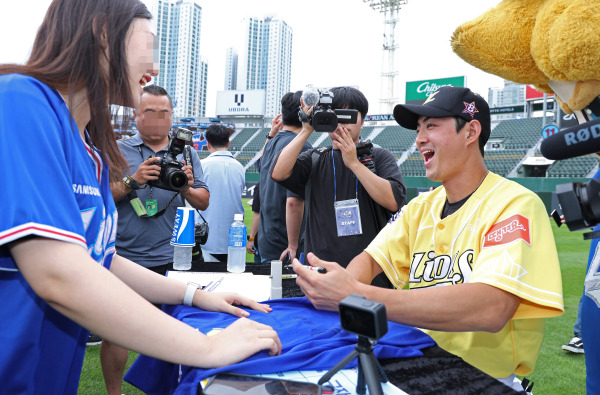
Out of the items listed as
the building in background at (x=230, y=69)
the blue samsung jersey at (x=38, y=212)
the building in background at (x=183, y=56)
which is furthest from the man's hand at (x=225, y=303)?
the building in background at (x=230, y=69)

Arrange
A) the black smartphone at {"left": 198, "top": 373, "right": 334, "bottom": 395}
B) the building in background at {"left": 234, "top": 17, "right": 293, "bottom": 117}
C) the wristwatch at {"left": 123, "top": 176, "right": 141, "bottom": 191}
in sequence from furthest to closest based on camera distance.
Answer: the building in background at {"left": 234, "top": 17, "right": 293, "bottom": 117}
the wristwatch at {"left": 123, "top": 176, "right": 141, "bottom": 191}
the black smartphone at {"left": 198, "top": 373, "right": 334, "bottom": 395}

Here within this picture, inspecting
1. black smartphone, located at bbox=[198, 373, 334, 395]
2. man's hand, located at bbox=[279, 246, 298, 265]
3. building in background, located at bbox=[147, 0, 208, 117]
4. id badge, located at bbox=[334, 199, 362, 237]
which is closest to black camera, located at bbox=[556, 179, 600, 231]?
black smartphone, located at bbox=[198, 373, 334, 395]

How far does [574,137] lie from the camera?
32.7 inches

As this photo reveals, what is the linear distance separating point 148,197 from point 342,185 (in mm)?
1330

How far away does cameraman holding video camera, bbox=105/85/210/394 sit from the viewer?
251 centimetres

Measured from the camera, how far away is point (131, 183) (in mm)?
2561

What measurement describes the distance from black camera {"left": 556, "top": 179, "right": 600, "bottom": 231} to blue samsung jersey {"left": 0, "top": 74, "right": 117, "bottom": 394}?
99 cm

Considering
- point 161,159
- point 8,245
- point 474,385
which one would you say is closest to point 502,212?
point 474,385

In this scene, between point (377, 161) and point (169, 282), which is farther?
point (377, 161)

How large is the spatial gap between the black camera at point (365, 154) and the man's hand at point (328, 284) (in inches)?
62.3

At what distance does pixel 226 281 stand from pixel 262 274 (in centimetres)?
31

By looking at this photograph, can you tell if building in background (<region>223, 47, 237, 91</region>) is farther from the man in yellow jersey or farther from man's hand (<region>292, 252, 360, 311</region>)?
man's hand (<region>292, 252, 360, 311</region>)

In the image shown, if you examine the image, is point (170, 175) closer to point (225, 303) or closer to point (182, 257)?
point (182, 257)

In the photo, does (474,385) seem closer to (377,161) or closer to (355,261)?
(355,261)
